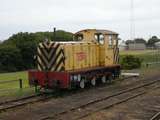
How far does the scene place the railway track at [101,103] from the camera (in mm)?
13273

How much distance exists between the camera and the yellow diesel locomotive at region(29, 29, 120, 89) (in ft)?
60.5

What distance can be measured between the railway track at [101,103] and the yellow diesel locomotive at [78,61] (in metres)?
2.10

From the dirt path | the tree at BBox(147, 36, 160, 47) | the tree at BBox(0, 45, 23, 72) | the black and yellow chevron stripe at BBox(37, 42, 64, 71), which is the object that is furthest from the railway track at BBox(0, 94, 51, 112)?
the tree at BBox(147, 36, 160, 47)

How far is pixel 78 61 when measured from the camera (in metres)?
19.8

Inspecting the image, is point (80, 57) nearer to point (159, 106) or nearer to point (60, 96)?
point (60, 96)

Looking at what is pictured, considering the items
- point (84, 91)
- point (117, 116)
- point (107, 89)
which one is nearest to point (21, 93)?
point (84, 91)

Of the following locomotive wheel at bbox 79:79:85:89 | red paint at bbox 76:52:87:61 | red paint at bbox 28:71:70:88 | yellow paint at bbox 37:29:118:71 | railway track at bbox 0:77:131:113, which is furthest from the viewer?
red paint at bbox 76:52:87:61

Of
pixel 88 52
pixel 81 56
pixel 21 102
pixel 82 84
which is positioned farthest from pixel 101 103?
pixel 88 52

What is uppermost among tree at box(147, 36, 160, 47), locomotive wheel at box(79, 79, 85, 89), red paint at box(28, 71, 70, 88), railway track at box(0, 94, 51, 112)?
tree at box(147, 36, 160, 47)

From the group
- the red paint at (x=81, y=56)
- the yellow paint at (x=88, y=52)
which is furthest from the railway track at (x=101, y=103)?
the red paint at (x=81, y=56)

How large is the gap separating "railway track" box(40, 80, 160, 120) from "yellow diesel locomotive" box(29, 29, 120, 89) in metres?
2.10

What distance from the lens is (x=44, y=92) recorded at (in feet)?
62.0

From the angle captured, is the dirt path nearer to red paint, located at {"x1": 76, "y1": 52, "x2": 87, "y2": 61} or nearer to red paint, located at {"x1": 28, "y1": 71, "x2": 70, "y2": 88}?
red paint, located at {"x1": 28, "y1": 71, "x2": 70, "y2": 88}

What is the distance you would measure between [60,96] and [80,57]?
9.78 ft
